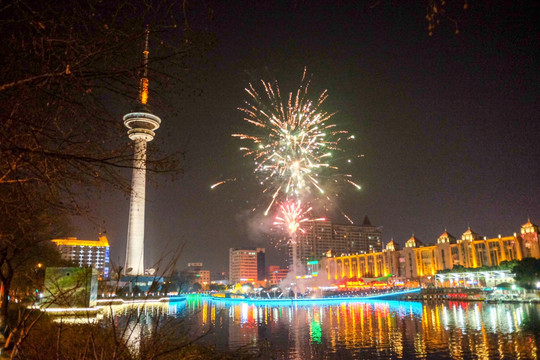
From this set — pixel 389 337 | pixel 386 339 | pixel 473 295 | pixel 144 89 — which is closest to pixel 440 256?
pixel 473 295

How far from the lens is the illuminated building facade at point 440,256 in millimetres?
81875

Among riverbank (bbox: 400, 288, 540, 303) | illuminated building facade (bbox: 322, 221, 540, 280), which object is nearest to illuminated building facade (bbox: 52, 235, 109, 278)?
illuminated building facade (bbox: 322, 221, 540, 280)

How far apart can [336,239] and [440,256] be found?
269ft

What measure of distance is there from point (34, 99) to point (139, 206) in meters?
86.9

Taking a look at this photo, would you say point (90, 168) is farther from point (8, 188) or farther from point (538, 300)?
point (538, 300)

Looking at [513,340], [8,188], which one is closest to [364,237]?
[513,340]

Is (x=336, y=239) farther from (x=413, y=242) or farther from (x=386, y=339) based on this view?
(x=386, y=339)

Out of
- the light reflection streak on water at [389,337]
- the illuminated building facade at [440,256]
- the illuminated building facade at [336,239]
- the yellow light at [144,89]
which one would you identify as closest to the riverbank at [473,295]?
the illuminated building facade at [440,256]

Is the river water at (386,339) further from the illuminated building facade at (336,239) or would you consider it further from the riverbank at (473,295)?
the illuminated building facade at (336,239)

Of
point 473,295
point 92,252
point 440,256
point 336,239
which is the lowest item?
point 473,295

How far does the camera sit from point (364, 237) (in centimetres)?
18338

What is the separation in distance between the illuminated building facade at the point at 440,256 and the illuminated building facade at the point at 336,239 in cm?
3830

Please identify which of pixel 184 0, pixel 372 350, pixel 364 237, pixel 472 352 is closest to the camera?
pixel 184 0

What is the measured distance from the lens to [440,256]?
322 ft
